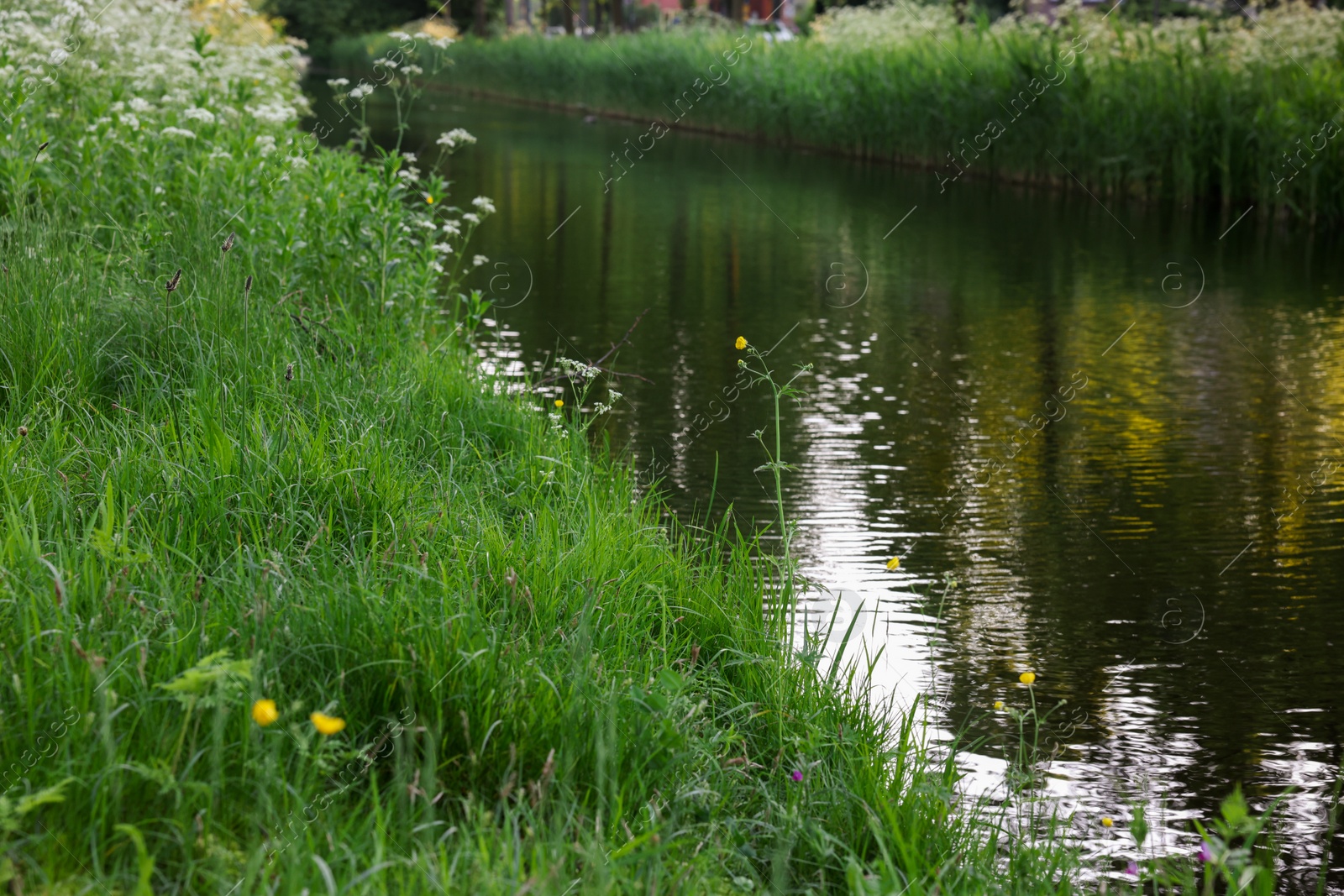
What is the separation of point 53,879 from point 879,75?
19.0 metres

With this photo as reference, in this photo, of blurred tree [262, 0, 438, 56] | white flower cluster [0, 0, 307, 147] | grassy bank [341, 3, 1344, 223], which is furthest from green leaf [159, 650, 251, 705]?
blurred tree [262, 0, 438, 56]

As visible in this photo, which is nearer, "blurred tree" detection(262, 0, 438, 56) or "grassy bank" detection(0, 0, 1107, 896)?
"grassy bank" detection(0, 0, 1107, 896)

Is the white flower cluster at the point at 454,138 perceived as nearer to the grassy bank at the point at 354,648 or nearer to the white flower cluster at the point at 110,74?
the grassy bank at the point at 354,648

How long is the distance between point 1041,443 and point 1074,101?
36.4 ft

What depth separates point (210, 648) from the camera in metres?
2.72

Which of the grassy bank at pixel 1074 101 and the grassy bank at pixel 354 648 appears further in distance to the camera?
the grassy bank at pixel 1074 101

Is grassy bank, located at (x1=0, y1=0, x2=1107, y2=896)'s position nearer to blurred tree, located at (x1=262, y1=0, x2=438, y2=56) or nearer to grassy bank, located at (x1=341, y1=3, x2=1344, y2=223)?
grassy bank, located at (x1=341, y1=3, x2=1344, y2=223)

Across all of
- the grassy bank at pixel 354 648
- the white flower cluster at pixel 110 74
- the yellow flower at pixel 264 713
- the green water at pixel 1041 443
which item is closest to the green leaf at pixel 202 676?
the grassy bank at pixel 354 648

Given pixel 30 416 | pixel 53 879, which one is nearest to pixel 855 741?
pixel 53 879

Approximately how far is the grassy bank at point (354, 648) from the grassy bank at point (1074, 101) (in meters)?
11.4

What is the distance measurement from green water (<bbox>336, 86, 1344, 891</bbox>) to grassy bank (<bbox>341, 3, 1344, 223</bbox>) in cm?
94

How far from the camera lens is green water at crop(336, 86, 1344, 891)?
399 centimetres

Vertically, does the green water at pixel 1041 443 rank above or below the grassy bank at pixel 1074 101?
below

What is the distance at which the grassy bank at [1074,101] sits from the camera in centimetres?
1448
